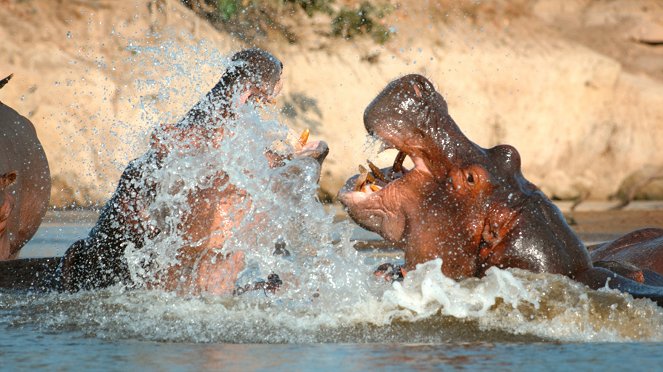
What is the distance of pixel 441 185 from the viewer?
484 centimetres

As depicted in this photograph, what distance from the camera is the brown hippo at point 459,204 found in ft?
15.6

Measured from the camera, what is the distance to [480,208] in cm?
480

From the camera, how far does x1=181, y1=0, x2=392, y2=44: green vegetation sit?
13.6m

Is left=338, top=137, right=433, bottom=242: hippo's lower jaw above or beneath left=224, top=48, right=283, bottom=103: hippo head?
beneath

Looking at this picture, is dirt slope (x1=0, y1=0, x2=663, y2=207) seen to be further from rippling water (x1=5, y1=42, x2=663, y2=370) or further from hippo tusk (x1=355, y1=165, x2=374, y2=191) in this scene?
hippo tusk (x1=355, y1=165, x2=374, y2=191)

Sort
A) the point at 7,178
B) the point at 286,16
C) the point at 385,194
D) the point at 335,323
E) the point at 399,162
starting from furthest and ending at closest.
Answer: the point at 286,16, the point at 7,178, the point at 399,162, the point at 385,194, the point at 335,323

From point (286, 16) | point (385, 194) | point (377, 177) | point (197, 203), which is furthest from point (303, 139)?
point (286, 16)

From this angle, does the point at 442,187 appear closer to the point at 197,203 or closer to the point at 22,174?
the point at 197,203

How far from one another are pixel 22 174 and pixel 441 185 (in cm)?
400

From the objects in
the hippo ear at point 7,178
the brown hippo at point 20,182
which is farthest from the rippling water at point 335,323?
the brown hippo at point 20,182

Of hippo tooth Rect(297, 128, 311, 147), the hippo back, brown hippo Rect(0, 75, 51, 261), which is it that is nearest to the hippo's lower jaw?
hippo tooth Rect(297, 128, 311, 147)

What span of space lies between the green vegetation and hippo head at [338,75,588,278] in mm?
8758

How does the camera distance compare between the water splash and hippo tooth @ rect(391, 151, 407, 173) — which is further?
hippo tooth @ rect(391, 151, 407, 173)

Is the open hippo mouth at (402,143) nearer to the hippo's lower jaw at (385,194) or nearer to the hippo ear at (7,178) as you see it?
the hippo's lower jaw at (385,194)
